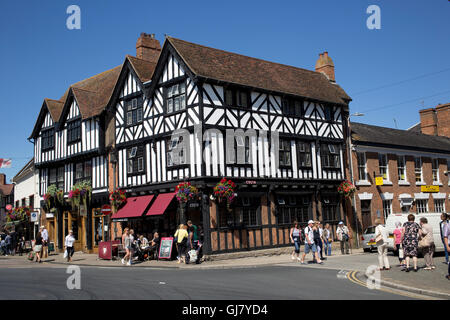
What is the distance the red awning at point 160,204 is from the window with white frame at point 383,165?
610 inches

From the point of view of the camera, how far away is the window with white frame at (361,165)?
28381 mm

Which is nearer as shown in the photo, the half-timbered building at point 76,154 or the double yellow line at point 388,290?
the double yellow line at point 388,290

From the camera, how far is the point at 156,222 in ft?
75.8

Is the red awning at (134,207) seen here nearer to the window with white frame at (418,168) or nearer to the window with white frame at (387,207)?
the window with white frame at (387,207)

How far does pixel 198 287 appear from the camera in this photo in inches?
451

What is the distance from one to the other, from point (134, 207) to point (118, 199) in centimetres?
168

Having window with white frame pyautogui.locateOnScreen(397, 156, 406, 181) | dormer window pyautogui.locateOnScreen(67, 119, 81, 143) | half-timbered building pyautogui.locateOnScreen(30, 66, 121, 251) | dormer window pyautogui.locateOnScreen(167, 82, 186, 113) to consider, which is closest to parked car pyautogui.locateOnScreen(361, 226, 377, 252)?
window with white frame pyautogui.locateOnScreen(397, 156, 406, 181)

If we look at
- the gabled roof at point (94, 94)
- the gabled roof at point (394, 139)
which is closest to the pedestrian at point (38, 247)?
the gabled roof at point (94, 94)

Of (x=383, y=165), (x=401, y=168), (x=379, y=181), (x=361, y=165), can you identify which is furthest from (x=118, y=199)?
(x=401, y=168)

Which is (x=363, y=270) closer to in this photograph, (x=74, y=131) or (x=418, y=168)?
(x=418, y=168)

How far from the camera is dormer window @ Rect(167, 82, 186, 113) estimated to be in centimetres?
2183

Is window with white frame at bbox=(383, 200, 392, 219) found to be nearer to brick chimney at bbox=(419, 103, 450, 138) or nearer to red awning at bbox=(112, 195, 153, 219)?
brick chimney at bbox=(419, 103, 450, 138)
